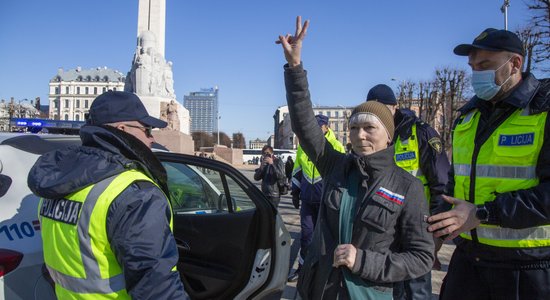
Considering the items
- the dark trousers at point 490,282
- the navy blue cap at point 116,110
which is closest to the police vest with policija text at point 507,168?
the dark trousers at point 490,282

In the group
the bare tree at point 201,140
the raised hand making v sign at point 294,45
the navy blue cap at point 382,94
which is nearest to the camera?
the raised hand making v sign at point 294,45

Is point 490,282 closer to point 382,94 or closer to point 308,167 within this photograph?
point 382,94

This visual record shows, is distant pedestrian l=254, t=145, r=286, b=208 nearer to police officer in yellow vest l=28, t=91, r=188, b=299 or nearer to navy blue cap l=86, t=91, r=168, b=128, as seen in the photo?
navy blue cap l=86, t=91, r=168, b=128

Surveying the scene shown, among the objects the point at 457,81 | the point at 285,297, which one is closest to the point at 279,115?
the point at 457,81

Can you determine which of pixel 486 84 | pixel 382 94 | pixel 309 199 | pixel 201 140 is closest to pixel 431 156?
pixel 382 94

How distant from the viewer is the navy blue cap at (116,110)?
6.24 ft

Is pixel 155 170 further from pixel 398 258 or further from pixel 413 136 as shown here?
pixel 413 136

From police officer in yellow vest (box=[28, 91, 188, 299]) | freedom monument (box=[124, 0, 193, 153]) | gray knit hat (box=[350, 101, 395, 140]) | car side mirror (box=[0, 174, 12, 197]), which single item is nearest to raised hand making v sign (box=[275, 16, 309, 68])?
gray knit hat (box=[350, 101, 395, 140])

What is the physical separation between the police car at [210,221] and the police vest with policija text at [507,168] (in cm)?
165

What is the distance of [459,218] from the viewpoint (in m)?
1.85

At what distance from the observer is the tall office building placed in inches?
7047

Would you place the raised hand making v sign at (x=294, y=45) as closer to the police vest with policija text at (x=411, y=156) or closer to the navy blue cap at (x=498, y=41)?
the navy blue cap at (x=498, y=41)

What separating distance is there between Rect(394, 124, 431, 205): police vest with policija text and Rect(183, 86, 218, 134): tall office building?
6950 inches

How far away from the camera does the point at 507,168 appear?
2070mm
